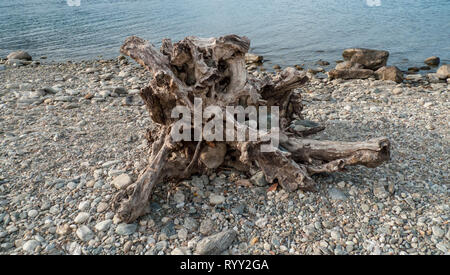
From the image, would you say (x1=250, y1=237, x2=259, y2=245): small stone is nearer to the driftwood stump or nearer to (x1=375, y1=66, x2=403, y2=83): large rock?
the driftwood stump

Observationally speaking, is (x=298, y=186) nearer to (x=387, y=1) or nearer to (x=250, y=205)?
(x=250, y=205)

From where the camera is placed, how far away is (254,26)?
20859mm

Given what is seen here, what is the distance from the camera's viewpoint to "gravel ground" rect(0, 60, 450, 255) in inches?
154

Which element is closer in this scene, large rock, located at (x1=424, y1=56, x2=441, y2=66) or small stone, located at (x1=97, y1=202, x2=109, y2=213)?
small stone, located at (x1=97, y1=202, x2=109, y2=213)

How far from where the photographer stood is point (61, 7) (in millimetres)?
28562

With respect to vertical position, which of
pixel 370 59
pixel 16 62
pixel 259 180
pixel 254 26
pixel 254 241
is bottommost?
pixel 254 241

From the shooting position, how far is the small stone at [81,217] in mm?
4301

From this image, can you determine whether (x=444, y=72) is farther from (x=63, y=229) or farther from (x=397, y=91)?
(x=63, y=229)

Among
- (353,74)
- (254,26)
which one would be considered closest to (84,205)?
(353,74)

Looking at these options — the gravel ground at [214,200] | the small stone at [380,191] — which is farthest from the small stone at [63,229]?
the small stone at [380,191]

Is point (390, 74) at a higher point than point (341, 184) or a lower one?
higher

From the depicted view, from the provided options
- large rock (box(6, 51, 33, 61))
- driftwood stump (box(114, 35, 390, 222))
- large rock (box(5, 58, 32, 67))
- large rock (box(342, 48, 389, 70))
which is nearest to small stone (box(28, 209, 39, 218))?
driftwood stump (box(114, 35, 390, 222))

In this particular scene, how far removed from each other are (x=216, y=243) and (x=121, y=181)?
200 cm

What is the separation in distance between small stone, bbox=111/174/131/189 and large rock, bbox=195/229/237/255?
1.75 meters
